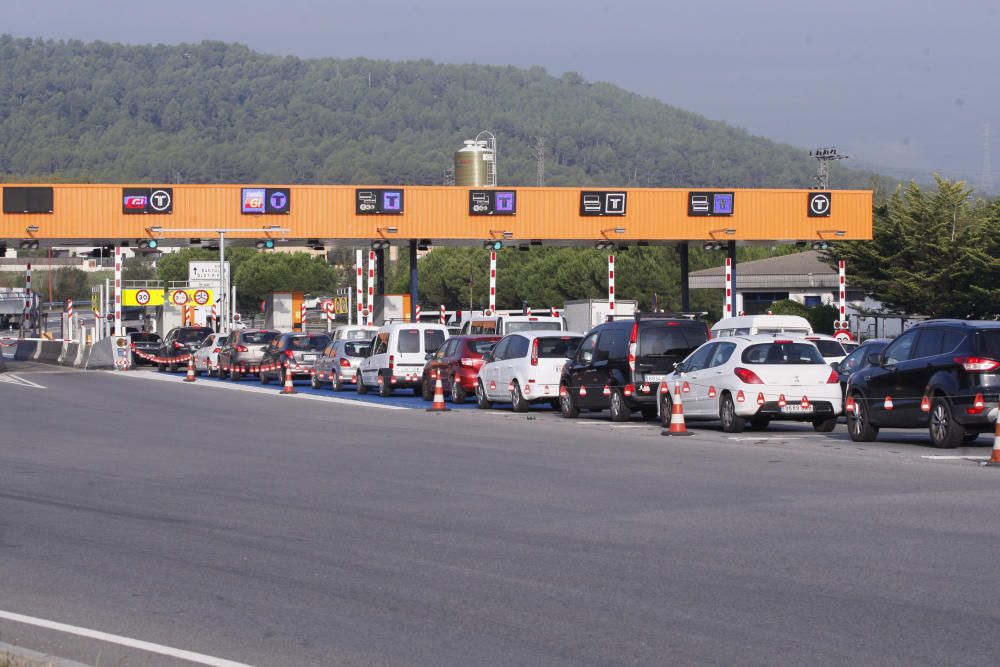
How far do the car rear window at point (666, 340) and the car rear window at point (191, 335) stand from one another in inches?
1244

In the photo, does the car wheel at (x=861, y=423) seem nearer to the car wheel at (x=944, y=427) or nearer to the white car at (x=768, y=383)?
the white car at (x=768, y=383)

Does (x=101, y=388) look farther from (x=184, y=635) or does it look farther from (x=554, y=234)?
(x=184, y=635)

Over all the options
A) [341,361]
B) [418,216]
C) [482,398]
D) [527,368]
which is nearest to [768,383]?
[527,368]

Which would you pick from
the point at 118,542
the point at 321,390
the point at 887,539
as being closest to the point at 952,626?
the point at 887,539

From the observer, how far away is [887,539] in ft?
35.0

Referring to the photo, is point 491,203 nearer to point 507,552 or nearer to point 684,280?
point 684,280

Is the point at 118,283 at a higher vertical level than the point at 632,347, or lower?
higher

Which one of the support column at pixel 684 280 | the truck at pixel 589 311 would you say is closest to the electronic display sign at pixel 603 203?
the support column at pixel 684 280

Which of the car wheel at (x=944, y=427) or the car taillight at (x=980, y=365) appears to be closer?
the car taillight at (x=980, y=365)

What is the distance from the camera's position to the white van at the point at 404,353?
3419 cm

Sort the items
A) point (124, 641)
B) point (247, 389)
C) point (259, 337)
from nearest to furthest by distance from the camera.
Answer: point (124, 641)
point (247, 389)
point (259, 337)

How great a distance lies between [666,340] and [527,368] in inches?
140

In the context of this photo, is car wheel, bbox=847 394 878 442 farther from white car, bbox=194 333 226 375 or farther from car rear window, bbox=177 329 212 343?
car rear window, bbox=177 329 212 343

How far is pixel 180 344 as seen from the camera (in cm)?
5291
